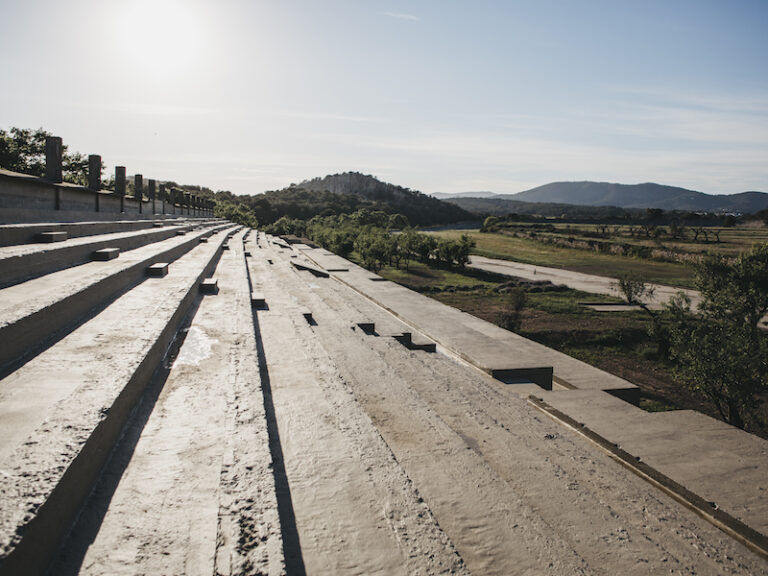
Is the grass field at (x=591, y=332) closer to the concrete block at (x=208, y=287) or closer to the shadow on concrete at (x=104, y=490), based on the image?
the concrete block at (x=208, y=287)

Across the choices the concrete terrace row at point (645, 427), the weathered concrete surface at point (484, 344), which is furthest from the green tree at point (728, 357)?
the concrete terrace row at point (645, 427)

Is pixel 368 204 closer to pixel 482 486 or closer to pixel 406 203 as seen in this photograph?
pixel 406 203

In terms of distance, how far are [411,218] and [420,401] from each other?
5160 inches

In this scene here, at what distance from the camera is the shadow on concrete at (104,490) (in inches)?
57.8

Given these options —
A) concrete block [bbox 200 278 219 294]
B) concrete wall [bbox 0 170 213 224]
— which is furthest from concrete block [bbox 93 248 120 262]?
concrete wall [bbox 0 170 213 224]

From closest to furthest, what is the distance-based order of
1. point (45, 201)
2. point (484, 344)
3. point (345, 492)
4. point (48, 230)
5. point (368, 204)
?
point (345, 492) < point (48, 230) < point (45, 201) < point (484, 344) < point (368, 204)

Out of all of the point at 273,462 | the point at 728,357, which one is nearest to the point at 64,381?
the point at 273,462

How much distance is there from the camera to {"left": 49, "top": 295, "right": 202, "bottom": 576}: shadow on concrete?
4.82 ft

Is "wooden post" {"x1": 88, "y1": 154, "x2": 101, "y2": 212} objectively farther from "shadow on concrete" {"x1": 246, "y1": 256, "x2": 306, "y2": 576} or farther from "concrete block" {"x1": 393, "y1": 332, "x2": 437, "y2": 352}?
"shadow on concrete" {"x1": 246, "y1": 256, "x2": 306, "y2": 576}

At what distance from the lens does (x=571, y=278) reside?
3509cm

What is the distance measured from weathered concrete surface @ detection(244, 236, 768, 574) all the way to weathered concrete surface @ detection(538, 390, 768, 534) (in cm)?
84

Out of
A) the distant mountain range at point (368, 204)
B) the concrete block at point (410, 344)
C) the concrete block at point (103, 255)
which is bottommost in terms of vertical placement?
the concrete block at point (410, 344)

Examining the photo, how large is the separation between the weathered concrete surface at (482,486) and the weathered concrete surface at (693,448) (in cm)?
84

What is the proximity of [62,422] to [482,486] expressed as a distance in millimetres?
2021
